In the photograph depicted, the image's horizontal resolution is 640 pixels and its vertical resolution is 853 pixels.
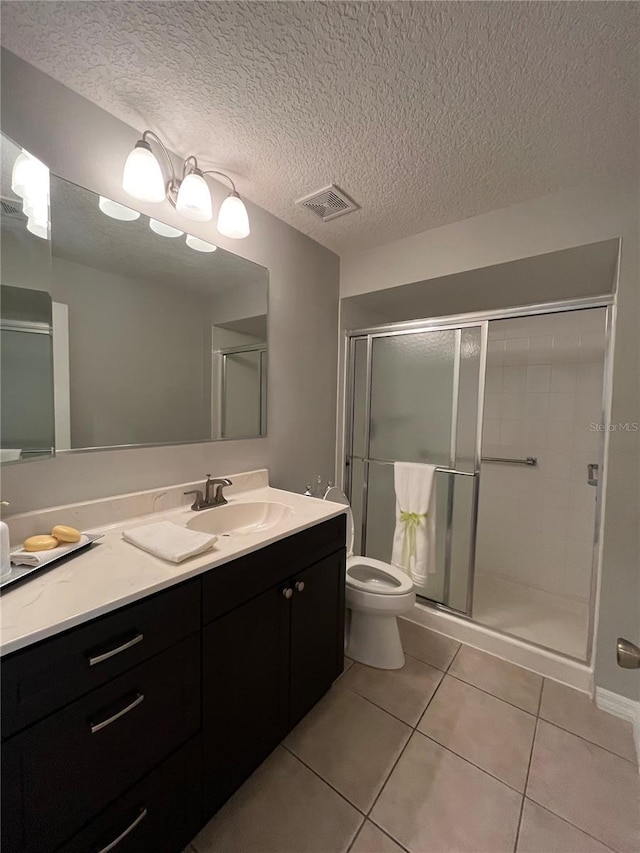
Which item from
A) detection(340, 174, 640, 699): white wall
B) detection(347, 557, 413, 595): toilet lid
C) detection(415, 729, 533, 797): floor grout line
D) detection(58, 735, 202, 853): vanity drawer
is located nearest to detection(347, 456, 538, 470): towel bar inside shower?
detection(347, 557, 413, 595): toilet lid

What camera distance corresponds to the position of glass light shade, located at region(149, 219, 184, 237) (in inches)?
52.9

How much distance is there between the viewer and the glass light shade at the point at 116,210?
120 cm

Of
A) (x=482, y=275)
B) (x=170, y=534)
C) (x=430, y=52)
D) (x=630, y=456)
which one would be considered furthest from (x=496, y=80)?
(x=170, y=534)

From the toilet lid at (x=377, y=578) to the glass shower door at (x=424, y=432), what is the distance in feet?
1.20

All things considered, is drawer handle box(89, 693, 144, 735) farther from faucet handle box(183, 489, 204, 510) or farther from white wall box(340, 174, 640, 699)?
white wall box(340, 174, 640, 699)

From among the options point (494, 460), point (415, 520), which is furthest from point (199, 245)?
point (494, 460)

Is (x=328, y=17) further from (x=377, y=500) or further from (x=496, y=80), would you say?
(x=377, y=500)

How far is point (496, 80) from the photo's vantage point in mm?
1050

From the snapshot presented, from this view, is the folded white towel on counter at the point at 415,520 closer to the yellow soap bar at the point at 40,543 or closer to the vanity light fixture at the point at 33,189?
the yellow soap bar at the point at 40,543

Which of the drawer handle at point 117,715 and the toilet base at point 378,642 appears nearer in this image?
the drawer handle at point 117,715

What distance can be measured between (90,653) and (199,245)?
1515 mm

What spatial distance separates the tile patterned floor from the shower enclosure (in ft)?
1.60

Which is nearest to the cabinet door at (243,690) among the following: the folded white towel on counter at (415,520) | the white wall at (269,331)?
the white wall at (269,331)

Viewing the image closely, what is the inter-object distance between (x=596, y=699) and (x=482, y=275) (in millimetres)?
2128
